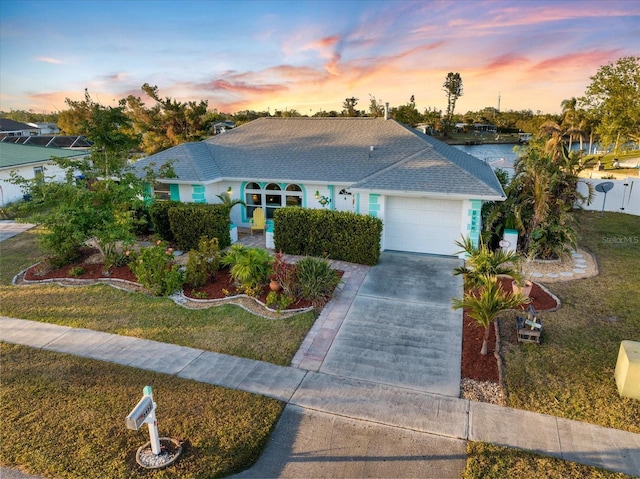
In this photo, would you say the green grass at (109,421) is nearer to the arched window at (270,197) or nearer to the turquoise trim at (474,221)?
the turquoise trim at (474,221)

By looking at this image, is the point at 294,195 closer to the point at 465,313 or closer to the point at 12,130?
the point at 465,313

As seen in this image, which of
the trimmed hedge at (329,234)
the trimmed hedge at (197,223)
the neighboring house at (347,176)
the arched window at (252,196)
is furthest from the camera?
the arched window at (252,196)

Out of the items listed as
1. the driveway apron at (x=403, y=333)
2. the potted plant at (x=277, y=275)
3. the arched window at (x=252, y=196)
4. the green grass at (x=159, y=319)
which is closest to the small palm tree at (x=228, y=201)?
the arched window at (x=252, y=196)

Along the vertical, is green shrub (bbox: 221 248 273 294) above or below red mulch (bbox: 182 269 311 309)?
above

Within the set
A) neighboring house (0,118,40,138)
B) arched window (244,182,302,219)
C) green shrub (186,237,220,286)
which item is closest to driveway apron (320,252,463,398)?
green shrub (186,237,220,286)

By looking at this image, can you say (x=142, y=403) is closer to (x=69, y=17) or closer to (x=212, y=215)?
(x=212, y=215)

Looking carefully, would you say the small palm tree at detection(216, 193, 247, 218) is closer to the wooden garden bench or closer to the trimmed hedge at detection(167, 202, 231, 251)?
the trimmed hedge at detection(167, 202, 231, 251)

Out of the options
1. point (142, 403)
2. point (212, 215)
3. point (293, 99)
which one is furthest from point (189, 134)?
point (142, 403)
